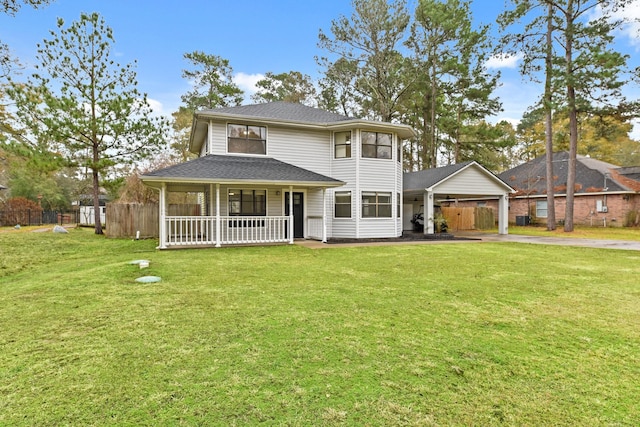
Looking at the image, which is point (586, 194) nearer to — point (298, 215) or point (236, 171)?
point (298, 215)

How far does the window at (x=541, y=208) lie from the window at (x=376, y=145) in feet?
55.1

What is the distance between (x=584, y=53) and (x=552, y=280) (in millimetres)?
17524

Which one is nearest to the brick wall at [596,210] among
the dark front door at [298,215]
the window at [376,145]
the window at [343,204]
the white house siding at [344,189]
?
the window at [376,145]

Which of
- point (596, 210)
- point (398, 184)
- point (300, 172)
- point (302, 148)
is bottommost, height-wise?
point (596, 210)

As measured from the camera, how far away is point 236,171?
11.9 metres

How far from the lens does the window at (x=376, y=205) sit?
14.7m

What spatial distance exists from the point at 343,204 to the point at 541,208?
18729 millimetres

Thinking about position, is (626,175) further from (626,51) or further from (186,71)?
(186,71)

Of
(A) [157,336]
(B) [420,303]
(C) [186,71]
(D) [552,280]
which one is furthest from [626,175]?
(C) [186,71]

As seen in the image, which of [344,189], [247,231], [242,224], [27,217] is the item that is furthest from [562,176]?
[27,217]

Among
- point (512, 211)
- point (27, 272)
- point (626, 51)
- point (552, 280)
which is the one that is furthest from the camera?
point (512, 211)

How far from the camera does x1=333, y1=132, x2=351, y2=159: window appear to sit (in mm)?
14680

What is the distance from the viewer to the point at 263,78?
104ft

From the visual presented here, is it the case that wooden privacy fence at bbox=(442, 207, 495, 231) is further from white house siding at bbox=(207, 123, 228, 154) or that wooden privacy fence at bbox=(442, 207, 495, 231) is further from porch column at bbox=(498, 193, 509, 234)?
white house siding at bbox=(207, 123, 228, 154)
